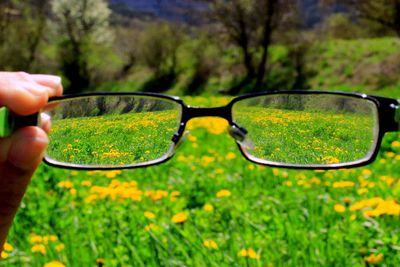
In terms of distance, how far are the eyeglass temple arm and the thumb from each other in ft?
0.05

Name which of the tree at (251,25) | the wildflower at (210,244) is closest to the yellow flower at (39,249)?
the wildflower at (210,244)

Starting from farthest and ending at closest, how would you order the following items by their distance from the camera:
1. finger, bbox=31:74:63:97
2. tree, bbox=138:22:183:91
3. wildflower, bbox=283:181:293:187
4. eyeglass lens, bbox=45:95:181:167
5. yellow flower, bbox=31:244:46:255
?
tree, bbox=138:22:183:91 → wildflower, bbox=283:181:293:187 → yellow flower, bbox=31:244:46:255 → eyeglass lens, bbox=45:95:181:167 → finger, bbox=31:74:63:97

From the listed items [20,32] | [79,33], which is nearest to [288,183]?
[20,32]

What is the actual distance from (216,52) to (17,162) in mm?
29562

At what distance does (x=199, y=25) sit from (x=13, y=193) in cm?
3140

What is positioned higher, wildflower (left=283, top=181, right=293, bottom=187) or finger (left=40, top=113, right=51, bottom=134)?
finger (left=40, top=113, right=51, bottom=134)

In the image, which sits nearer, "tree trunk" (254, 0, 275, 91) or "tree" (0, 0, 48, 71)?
"tree trunk" (254, 0, 275, 91)

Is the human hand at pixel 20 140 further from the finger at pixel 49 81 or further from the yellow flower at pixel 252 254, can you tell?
the yellow flower at pixel 252 254

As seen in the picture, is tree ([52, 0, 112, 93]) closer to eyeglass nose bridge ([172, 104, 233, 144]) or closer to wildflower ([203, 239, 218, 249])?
wildflower ([203, 239, 218, 249])

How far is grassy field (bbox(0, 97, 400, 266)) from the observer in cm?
204

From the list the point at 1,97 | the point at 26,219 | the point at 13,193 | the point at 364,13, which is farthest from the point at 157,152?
the point at 364,13

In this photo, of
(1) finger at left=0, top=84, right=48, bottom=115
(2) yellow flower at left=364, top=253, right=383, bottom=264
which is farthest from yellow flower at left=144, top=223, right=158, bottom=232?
(1) finger at left=0, top=84, right=48, bottom=115

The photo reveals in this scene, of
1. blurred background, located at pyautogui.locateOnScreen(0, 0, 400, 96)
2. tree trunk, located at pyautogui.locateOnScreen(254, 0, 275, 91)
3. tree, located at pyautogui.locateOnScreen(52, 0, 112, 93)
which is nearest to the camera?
blurred background, located at pyautogui.locateOnScreen(0, 0, 400, 96)

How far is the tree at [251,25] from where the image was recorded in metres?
27.5
